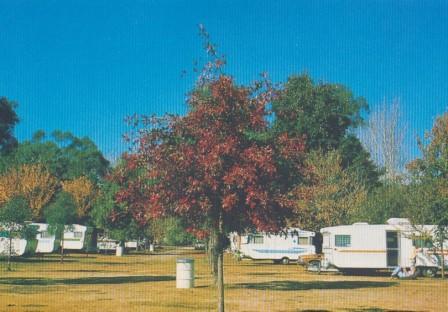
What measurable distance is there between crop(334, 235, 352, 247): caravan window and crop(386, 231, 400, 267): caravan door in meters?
2.19

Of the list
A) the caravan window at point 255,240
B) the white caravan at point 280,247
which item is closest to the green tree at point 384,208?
the white caravan at point 280,247

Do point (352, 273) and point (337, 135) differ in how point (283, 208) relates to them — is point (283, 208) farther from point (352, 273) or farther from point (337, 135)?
point (337, 135)

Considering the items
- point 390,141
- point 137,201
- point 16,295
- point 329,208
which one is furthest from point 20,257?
point 390,141

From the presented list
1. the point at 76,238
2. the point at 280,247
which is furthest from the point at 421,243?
the point at 76,238

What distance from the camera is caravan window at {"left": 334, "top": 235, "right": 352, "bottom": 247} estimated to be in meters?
35.7

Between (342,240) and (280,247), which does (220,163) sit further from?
(280,247)

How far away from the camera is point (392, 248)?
35406 mm

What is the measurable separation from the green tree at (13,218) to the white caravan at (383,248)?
20.1 metres

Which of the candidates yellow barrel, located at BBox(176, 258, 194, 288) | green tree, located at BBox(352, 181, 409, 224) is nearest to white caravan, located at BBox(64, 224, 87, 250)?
green tree, located at BBox(352, 181, 409, 224)

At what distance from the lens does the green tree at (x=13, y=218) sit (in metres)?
38.8

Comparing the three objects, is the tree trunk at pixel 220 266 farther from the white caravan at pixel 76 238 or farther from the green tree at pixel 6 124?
the white caravan at pixel 76 238

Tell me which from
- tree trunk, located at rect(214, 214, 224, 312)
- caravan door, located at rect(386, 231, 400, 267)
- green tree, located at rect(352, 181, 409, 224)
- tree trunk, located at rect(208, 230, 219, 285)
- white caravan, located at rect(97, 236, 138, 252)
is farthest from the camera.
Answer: white caravan, located at rect(97, 236, 138, 252)

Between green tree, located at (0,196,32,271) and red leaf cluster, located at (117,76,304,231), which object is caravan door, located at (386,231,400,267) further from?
red leaf cluster, located at (117,76,304,231)

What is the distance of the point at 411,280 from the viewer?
32.6 metres
